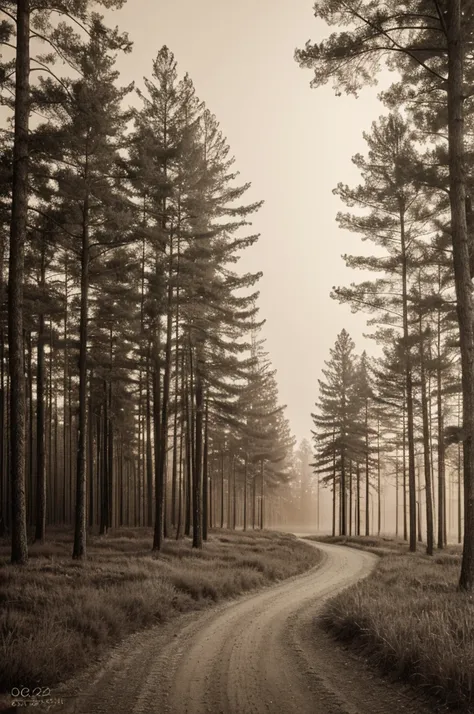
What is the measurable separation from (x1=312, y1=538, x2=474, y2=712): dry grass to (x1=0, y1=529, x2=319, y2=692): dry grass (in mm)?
3865

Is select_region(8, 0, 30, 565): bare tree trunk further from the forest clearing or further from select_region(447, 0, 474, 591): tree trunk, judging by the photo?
select_region(447, 0, 474, 591): tree trunk

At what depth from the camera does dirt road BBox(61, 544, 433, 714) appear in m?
5.74

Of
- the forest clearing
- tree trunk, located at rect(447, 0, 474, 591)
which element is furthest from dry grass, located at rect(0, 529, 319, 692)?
tree trunk, located at rect(447, 0, 474, 591)

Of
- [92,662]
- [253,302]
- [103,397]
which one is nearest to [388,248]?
[253,302]

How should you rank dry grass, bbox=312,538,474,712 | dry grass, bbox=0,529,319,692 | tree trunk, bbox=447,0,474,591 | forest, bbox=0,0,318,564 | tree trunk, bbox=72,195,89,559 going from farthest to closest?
tree trunk, bbox=72,195,89,559 < forest, bbox=0,0,318,564 < tree trunk, bbox=447,0,474,591 < dry grass, bbox=0,529,319,692 < dry grass, bbox=312,538,474,712

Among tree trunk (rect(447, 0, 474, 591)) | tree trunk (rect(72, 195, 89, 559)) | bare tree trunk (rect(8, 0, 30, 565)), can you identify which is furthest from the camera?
tree trunk (rect(72, 195, 89, 559))

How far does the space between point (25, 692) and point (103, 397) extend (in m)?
22.3

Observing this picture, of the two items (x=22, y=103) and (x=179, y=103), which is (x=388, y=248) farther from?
(x=22, y=103)

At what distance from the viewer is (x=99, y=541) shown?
67.8 ft

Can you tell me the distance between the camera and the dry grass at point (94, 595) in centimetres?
652

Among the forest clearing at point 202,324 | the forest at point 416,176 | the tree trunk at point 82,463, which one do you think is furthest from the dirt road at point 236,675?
the tree trunk at point 82,463

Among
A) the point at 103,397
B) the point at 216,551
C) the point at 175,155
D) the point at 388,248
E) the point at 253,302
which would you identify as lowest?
the point at 216,551

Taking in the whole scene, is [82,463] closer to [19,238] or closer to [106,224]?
[19,238]

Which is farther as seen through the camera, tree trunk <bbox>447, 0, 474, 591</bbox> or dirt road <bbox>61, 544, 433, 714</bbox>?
tree trunk <bbox>447, 0, 474, 591</bbox>
